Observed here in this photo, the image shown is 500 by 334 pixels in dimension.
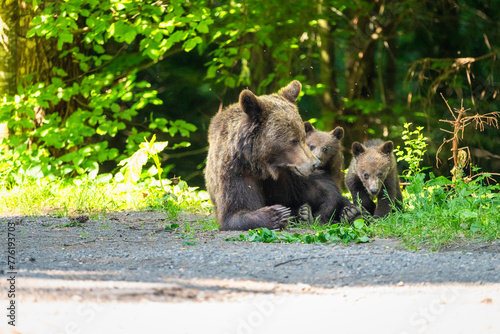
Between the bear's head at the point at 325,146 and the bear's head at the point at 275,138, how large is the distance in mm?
1048

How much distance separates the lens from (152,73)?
1251 centimetres

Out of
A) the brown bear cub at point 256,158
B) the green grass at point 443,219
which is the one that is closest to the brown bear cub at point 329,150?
the brown bear cub at point 256,158

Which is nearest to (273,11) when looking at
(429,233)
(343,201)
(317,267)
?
(343,201)

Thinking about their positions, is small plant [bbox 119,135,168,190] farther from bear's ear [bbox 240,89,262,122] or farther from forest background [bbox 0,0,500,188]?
bear's ear [bbox 240,89,262,122]

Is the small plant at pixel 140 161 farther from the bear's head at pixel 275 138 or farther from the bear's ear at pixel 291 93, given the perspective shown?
the bear's head at pixel 275 138

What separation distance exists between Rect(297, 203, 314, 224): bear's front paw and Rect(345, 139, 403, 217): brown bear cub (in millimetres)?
518

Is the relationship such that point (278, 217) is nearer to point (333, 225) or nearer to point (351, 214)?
point (333, 225)

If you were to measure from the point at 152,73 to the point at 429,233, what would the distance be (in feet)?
28.4

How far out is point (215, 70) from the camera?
32.3ft

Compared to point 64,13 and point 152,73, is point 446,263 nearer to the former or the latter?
point 64,13

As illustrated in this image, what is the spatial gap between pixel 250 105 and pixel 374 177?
1.56m

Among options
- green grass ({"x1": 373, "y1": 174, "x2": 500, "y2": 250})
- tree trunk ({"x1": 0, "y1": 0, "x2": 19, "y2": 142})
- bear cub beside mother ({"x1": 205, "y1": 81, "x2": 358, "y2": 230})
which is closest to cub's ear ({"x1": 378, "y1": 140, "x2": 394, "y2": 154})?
green grass ({"x1": 373, "y1": 174, "x2": 500, "y2": 250})

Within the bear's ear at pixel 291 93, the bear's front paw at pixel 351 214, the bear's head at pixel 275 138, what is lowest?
the bear's front paw at pixel 351 214

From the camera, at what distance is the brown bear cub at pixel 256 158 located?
563 cm
